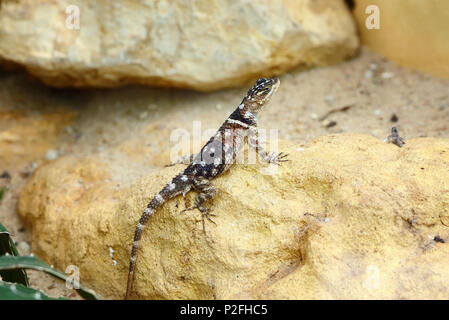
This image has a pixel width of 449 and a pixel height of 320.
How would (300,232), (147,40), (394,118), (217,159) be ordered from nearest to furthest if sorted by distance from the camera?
1. (300,232)
2. (217,159)
3. (394,118)
4. (147,40)

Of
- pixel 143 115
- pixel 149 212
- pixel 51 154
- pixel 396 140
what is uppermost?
pixel 143 115

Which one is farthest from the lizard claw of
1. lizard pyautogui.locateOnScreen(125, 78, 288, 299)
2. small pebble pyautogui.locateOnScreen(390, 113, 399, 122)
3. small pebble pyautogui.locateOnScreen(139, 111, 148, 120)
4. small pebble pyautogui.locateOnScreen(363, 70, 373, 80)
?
small pebble pyautogui.locateOnScreen(363, 70, 373, 80)

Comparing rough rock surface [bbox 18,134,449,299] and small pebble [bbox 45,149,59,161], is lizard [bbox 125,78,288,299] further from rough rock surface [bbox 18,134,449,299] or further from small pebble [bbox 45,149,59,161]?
small pebble [bbox 45,149,59,161]

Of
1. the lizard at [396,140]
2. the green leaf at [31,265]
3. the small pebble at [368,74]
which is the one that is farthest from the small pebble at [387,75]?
the green leaf at [31,265]

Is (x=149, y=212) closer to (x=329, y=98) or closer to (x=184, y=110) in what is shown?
(x=184, y=110)

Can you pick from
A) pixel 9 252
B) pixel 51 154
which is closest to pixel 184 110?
pixel 51 154

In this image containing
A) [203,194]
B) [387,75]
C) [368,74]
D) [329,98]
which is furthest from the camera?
[368,74]

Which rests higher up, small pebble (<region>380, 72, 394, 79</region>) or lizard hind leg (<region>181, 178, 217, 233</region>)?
small pebble (<region>380, 72, 394, 79</region>)
